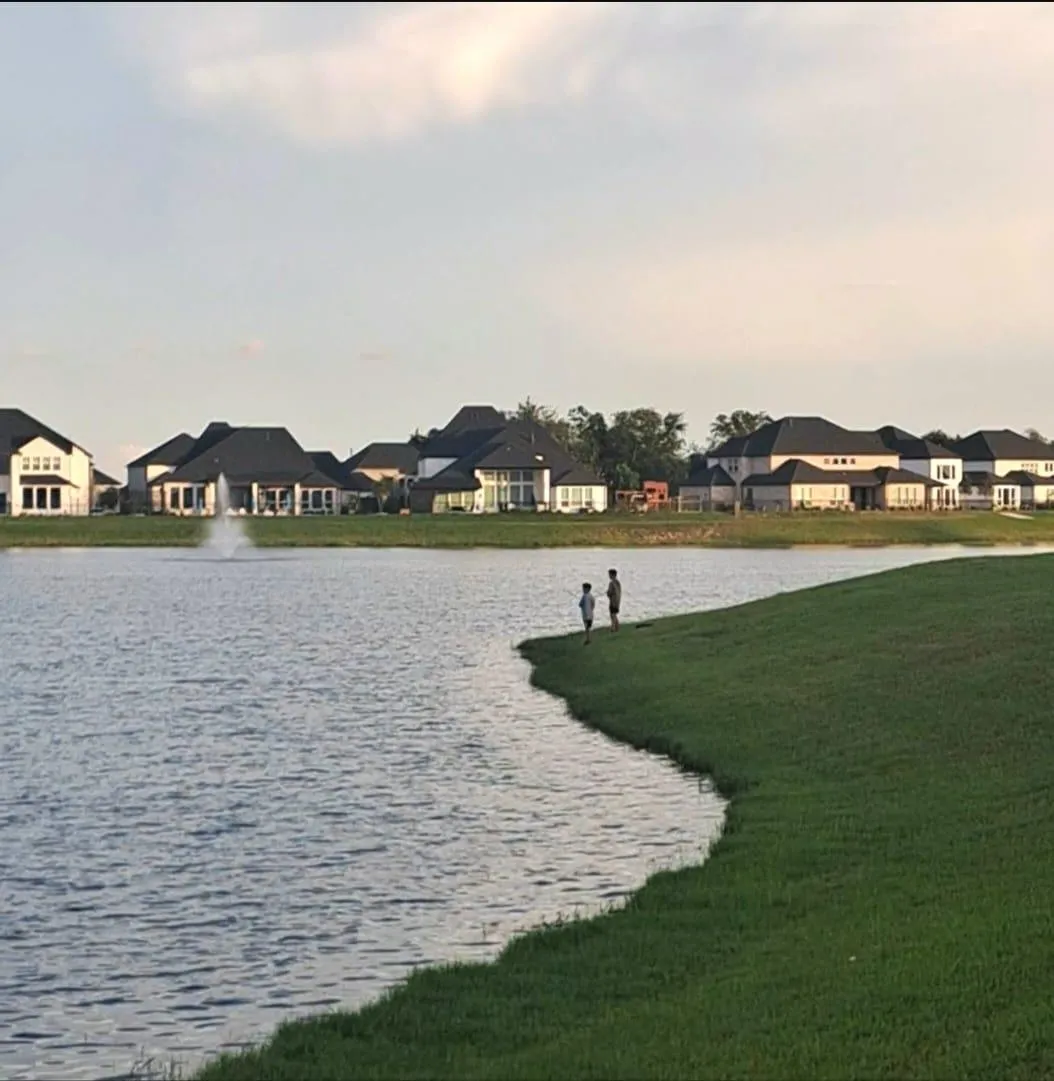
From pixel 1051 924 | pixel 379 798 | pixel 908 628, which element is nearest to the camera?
pixel 1051 924

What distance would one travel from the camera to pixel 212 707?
36.3 metres

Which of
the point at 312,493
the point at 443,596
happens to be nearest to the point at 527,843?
the point at 443,596

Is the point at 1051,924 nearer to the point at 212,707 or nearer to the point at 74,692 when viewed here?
the point at 212,707

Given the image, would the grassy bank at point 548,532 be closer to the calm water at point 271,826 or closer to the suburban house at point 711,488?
the suburban house at point 711,488

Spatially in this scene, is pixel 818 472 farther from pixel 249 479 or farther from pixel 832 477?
pixel 249 479

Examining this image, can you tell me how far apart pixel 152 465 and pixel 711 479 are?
55558 millimetres

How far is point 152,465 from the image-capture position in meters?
185

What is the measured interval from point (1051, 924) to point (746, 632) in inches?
1069

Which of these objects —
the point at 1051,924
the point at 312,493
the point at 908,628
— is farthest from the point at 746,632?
the point at 312,493

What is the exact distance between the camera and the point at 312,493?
573 ft

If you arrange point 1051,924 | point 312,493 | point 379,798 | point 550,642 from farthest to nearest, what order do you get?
point 312,493
point 550,642
point 379,798
point 1051,924

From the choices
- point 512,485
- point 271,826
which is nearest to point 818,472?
point 512,485

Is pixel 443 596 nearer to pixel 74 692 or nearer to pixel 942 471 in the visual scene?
pixel 74 692

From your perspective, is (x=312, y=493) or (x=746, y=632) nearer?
(x=746, y=632)
